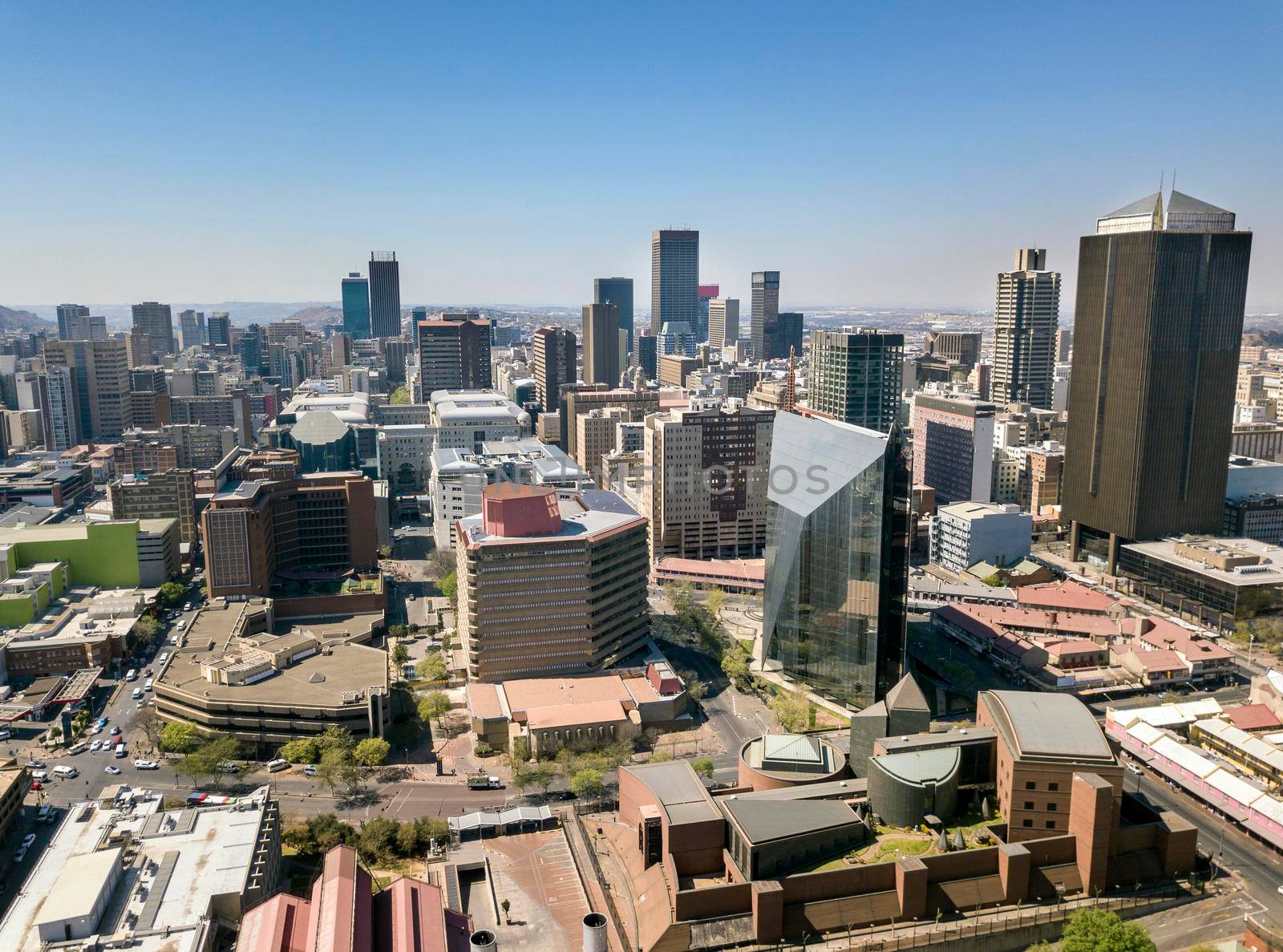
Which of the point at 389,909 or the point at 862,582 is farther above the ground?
the point at 862,582

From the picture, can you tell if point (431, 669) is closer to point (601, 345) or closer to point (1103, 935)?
point (1103, 935)

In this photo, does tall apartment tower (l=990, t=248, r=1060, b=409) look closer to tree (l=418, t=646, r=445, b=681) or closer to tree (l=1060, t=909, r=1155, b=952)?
tree (l=418, t=646, r=445, b=681)

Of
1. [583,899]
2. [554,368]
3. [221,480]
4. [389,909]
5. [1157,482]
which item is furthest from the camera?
[554,368]

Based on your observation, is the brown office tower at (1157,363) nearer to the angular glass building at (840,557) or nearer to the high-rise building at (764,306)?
the angular glass building at (840,557)

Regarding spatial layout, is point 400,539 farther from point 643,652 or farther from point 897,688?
point 897,688

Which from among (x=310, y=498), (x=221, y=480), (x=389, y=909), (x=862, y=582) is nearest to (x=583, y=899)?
(x=389, y=909)

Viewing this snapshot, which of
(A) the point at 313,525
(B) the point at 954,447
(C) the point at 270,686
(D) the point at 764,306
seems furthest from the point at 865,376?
(D) the point at 764,306
